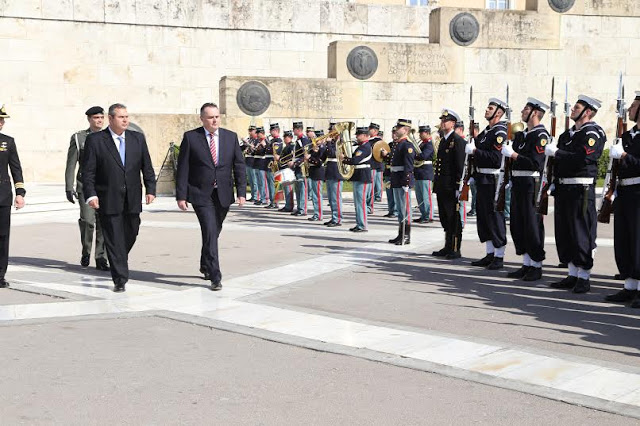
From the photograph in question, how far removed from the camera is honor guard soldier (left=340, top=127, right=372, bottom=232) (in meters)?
14.7

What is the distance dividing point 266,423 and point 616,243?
16.4 feet

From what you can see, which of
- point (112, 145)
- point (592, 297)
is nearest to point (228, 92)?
point (112, 145)

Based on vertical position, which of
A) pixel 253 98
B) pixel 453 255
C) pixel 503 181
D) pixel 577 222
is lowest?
pixel 453 255

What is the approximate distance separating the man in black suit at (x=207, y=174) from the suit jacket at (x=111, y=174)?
410 millimetres

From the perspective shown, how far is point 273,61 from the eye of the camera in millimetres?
30062

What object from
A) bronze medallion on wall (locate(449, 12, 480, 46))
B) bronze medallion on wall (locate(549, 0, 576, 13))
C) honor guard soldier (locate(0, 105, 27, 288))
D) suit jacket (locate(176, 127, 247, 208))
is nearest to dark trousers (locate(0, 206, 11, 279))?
honor guard soldier (locate(0, 105, 27, 288))

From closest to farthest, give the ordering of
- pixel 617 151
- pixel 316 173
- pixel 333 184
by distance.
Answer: pixel 617 151, pixel 333 184, pixel 316 173

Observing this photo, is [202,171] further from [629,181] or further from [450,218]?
[629,181]

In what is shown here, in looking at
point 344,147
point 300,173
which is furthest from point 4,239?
point 300,173

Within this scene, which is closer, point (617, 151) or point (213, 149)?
point (617, 151)

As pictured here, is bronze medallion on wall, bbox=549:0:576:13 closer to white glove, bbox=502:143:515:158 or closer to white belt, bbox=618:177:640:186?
white glove, bbox=502:143:515:158

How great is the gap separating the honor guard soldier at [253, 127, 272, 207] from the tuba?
4364 mm

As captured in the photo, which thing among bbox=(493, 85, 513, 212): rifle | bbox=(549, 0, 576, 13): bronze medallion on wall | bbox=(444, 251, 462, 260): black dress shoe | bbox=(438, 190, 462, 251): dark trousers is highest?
bbox=(549, 0, 576, 13): bronze medallion on wall

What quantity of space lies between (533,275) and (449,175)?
2.58 meters
